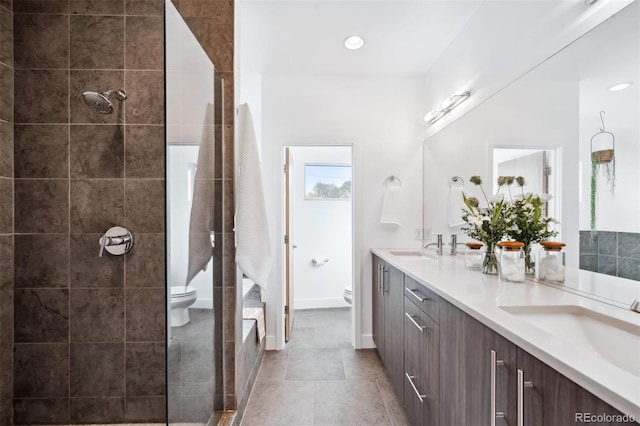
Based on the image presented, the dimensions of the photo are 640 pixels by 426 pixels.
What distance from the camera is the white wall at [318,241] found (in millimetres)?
4027

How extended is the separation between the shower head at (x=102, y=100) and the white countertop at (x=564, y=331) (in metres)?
1.80

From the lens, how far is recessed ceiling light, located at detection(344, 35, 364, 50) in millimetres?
2242

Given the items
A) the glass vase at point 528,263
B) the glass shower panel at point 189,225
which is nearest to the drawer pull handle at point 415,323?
the glass vase at point 528,263

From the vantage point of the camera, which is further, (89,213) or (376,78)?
(376,78)

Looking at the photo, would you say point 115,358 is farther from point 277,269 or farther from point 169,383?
point 277,269

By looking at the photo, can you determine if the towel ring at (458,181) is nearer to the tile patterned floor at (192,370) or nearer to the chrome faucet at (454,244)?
the chrome faucet at (454,244)

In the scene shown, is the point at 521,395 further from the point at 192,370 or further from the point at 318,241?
the point at 318,241

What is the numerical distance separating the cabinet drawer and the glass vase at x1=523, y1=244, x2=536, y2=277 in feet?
1.71

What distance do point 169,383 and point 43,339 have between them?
1.10 meters

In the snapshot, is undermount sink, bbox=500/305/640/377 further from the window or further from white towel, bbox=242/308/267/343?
the window

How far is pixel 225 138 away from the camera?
157 centimetres

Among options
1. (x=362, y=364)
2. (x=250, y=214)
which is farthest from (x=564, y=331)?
(x=362, y=364)

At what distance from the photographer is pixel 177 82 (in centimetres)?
110

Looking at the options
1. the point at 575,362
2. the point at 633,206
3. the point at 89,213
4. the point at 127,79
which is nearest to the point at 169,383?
the point at 89,213
